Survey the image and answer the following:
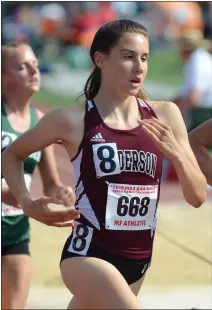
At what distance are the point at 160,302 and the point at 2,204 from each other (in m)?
1.90

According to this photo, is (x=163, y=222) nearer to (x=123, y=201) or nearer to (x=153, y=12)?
(x=123, y=201)

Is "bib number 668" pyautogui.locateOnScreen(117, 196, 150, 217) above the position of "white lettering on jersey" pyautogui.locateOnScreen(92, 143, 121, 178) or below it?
below

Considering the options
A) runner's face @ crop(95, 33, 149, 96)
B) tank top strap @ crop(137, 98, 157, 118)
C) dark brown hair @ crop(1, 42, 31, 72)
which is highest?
runner's face @ crop(95, 33, 149, 96)

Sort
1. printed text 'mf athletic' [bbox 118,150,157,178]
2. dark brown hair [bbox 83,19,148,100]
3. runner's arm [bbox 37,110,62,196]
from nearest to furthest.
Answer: printed text 'mf athletic' [bbox 118,150,157,178] < dark brown hair [bbox 83,19,148,100] < runner's arm [bbox 37,110,62,196]

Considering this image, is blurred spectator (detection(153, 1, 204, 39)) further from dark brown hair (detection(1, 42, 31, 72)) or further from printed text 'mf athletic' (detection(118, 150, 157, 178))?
printed text 'mf athletic' (detection(118, 150, 157, 178))

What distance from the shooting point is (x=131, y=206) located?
4391mm

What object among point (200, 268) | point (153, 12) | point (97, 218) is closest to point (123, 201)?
point (97, 218)

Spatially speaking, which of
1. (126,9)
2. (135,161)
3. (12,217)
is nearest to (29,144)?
(135,161)

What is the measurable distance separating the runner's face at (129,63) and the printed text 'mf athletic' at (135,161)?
291 millimetres

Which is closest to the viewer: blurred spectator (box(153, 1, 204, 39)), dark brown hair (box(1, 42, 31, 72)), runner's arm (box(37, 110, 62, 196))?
runner's arm (box(37, 110, 62, 196))

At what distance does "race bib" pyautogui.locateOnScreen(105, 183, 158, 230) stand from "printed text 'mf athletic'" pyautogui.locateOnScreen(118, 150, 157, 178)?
81 millimetres

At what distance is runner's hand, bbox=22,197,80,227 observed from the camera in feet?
13.7

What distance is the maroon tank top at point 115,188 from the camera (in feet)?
14.3

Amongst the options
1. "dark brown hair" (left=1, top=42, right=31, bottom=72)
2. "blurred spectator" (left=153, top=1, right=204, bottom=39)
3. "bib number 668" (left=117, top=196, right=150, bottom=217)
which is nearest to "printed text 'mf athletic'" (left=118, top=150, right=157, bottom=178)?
"bib number 668" (left=117, top=196, right=150, bottom=217)
